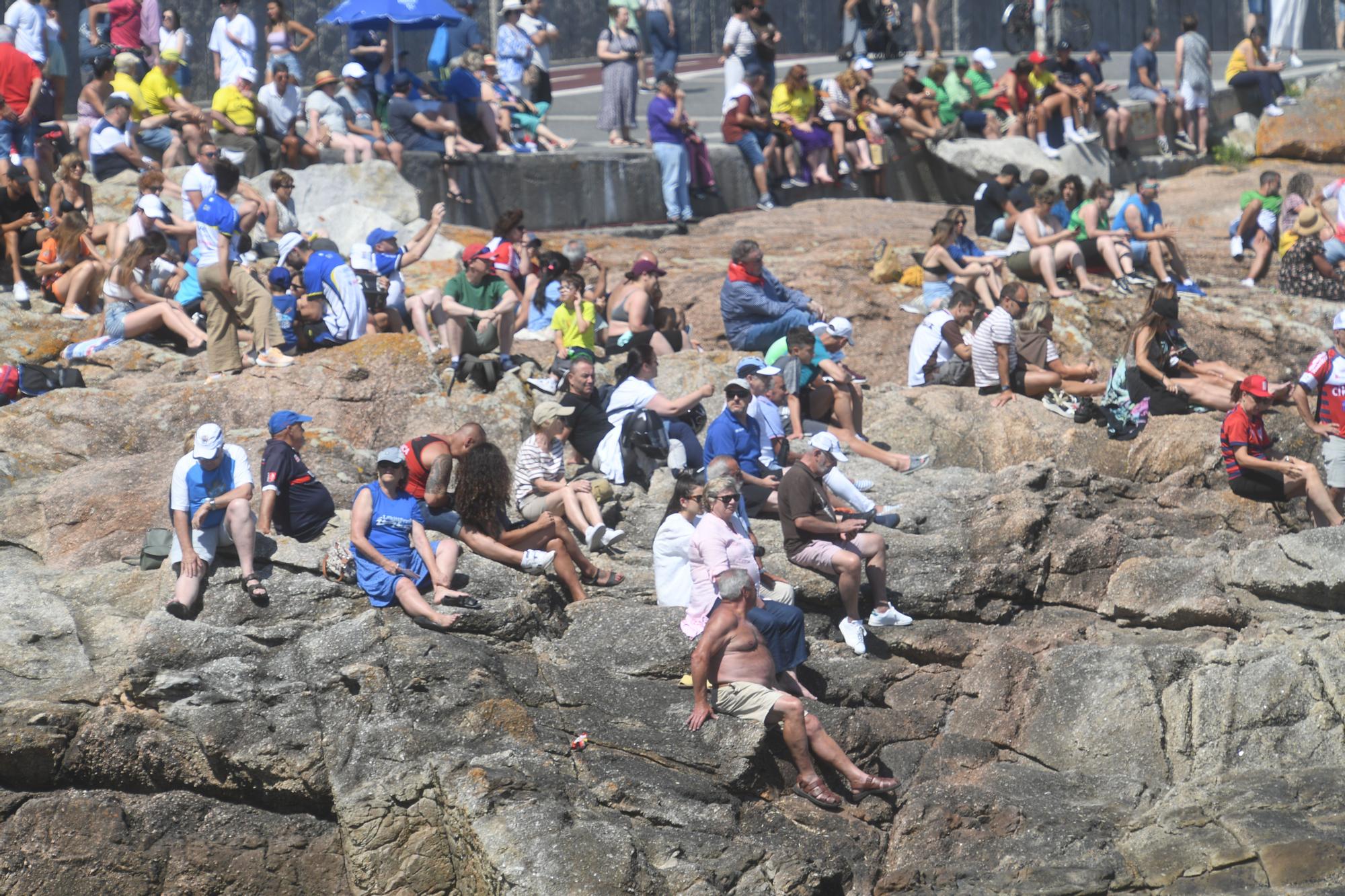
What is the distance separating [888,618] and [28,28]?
11.5 metres

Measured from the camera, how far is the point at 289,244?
13.8 metres

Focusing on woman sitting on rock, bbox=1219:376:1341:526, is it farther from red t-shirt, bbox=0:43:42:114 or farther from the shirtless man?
red t-shirt, bbox=0:43:42:114

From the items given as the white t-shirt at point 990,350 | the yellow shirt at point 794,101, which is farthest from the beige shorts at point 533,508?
the yellow shirt at point 794,101

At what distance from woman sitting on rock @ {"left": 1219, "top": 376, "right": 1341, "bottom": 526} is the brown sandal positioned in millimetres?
4904

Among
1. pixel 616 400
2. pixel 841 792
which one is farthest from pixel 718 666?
pixel 616 400

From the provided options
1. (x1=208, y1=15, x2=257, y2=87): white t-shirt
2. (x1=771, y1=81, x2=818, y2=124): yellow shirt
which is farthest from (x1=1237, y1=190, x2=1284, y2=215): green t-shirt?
(x1=208, y1=15, x2=257, y2=87): white t-shirt

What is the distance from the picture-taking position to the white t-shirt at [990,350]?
13.5 meters

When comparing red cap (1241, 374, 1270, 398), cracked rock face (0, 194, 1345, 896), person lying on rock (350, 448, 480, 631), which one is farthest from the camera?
red cap (1241, 374, 1270, 398)

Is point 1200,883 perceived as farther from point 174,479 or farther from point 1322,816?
point 174,479

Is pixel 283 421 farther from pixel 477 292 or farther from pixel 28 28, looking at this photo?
pixel 28 28

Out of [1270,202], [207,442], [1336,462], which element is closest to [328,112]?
[207,442]

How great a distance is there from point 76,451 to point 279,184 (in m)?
3.58

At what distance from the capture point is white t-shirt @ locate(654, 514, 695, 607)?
9859 millimetres

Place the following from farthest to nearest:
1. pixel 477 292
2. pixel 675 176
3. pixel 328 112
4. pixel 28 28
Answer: pixel 675 176, pixel 328 112, pixel 28 28, pixel 477 292
